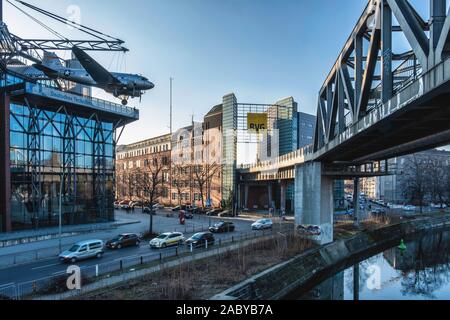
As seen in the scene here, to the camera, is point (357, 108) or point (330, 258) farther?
Result: point (330, 258)

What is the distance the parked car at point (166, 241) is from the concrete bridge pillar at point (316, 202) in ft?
39.6

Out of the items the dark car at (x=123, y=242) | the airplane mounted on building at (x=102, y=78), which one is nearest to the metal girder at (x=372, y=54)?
the dark car at (x=123, y=242)

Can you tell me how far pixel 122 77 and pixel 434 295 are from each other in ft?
120

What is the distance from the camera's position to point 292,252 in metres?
25.9

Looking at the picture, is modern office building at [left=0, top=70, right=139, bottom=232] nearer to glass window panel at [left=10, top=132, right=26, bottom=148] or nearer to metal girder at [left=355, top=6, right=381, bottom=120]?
glass window panel at [left=10, top=132, right=26, bottom=148]

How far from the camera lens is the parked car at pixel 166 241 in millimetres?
28281

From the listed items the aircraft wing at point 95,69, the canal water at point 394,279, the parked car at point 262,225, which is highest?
A: the aircraft wing at point 95,69

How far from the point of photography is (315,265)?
2606 cm

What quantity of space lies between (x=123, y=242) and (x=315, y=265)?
16.3 m

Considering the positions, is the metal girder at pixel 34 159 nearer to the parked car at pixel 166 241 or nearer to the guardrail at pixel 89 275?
the parked car at pixel 166 241

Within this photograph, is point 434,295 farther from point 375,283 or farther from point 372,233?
point 372,233

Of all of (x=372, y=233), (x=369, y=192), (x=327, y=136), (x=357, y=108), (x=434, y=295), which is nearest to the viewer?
(x=357, y=108)

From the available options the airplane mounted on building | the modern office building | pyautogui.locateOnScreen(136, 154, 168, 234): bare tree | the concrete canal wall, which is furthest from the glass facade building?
the concrete canal wall
